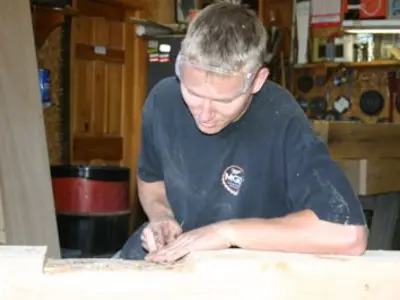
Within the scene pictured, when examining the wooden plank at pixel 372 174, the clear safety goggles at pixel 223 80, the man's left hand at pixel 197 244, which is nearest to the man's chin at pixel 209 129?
the clear safety goggles at pixel 223 80

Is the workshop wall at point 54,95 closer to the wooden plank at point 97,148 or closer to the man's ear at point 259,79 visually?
the wooden plank at point 97,148

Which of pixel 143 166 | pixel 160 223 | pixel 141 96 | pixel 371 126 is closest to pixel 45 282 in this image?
pixel 160 223

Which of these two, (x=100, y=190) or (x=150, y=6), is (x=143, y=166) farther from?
(x=150, y=6)

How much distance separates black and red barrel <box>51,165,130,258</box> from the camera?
16.0 ft

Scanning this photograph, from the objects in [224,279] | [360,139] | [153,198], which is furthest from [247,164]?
[360,139]

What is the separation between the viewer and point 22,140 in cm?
369

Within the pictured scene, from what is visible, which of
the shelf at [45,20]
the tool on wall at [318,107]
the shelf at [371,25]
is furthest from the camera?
the tool on wall at [318,107]

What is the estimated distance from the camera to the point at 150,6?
7156mm

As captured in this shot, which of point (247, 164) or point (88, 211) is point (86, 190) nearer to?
point (88, 211)

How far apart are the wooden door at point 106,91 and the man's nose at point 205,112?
14.9 feet

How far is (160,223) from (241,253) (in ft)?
2.25

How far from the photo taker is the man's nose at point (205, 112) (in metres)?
1.85

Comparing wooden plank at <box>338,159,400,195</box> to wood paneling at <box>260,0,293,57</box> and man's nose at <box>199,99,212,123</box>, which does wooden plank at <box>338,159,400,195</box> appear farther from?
wood paneling at <box>260,0,293,57</box>

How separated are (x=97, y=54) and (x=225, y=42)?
497cm
